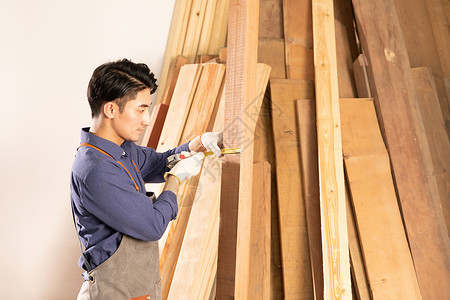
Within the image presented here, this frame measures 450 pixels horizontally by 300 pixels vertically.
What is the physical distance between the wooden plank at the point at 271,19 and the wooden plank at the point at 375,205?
2.43 feet

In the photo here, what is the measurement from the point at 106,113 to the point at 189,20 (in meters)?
1.61

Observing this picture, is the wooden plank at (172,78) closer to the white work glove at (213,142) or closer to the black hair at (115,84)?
the white work glove at (213,142)

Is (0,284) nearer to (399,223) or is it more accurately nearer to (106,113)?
(106,113)

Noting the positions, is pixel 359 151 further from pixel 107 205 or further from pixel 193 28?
pixel 107 205

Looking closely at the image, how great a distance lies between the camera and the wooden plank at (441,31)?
104 inches

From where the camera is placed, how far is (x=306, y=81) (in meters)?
2.47

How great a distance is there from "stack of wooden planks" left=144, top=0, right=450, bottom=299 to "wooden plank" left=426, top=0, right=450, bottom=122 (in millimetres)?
10

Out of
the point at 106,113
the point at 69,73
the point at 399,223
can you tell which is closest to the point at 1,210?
the point at 69,73

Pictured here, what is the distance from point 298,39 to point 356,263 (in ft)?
4.98

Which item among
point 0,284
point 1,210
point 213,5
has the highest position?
point 213,5

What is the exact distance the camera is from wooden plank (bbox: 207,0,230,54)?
278 centimetres

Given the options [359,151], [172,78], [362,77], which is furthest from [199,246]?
[362,77]

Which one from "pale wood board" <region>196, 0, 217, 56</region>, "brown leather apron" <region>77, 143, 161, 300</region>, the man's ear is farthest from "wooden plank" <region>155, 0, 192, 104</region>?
"brown leather apron" <region>77, 143, 161, 300</region>

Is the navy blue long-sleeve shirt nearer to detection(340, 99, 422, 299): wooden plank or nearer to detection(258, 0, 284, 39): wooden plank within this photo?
detection(340, 99, 422, 299): wooden plank
